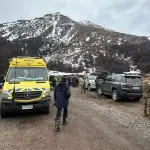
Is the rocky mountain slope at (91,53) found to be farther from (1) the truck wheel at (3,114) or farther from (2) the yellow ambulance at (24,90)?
(1) the truck wheel at (3,114)

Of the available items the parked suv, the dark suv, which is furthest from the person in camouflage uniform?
the parked suv

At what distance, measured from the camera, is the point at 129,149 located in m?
6.59

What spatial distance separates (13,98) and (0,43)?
62.0m

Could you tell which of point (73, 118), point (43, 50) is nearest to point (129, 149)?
point (73, 118)

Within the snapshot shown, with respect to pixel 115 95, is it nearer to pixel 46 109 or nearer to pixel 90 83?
pixel 46 109

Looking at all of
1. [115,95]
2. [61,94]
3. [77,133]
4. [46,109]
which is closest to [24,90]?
[46,109]

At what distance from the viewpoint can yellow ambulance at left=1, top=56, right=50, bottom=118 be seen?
9867mm

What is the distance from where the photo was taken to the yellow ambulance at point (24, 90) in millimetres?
9867

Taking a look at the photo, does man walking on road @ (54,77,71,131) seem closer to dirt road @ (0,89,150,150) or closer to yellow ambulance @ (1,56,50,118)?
dirt road @ (0,89,150,150)

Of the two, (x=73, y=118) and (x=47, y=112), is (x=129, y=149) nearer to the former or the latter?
(x=73, y=118)

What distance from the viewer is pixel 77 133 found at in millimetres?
7992

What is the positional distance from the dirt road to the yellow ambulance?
0.59 metres

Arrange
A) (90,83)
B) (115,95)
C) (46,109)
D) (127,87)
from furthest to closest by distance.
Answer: (90,83)
(115,95)
(127,87)
(46,109)

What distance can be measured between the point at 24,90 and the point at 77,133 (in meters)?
3.23
